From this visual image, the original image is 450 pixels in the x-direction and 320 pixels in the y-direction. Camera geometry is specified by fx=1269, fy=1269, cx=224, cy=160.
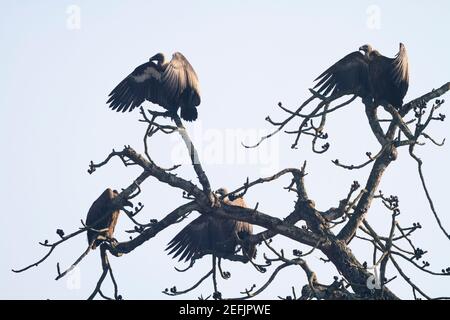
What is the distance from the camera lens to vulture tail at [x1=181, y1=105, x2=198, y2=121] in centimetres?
1351

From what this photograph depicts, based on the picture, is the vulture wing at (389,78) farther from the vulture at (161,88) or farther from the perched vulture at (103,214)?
the perched vulture at (103,214)

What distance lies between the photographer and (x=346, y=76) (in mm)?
13477

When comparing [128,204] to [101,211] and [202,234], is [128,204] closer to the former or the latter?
[101,211]

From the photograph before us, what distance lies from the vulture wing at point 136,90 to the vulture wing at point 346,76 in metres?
1.75

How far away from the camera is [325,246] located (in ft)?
41.3

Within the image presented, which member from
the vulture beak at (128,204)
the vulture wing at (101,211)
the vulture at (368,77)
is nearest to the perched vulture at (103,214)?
the vulture wing at (101,211)

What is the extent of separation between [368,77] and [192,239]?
2803 millimetres

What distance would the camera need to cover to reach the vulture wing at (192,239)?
14375mm
